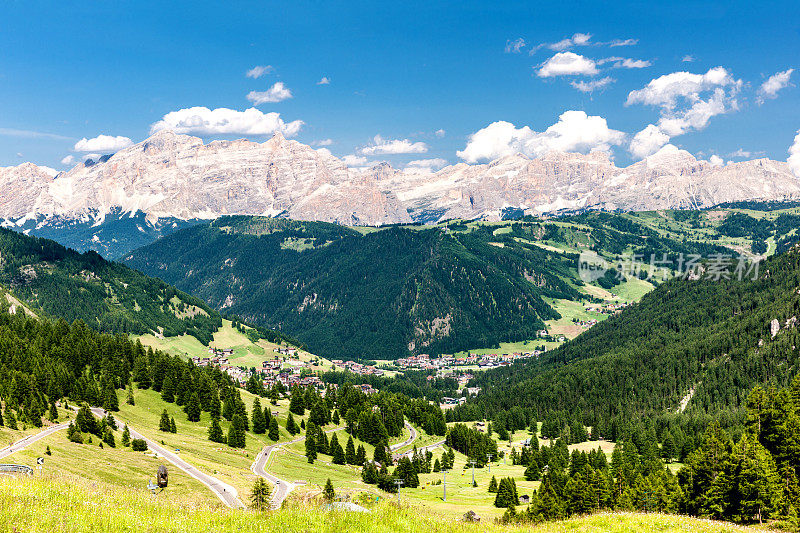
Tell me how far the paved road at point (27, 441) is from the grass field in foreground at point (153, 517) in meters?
44.4

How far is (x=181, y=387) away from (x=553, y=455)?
352 feet

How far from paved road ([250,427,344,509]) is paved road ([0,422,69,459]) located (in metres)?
34.1

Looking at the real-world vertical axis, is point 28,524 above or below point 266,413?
above

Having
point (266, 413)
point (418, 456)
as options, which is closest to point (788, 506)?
point (418, 456)

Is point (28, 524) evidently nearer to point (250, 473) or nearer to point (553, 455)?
point (250, 473)

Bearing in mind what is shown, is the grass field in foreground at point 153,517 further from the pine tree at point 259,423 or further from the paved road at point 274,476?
the pine tree at point 259,423

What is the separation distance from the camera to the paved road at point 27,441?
72.7 m

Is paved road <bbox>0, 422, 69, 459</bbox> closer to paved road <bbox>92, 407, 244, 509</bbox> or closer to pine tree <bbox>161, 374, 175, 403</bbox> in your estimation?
paved road <bbox>92, 407, 244, 509</bbox>

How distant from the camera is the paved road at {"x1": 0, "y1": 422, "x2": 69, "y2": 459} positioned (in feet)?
238

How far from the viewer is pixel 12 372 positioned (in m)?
118

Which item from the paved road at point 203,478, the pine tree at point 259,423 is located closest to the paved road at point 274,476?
the paved road at point 203,478

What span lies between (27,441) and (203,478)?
26202 millimetres

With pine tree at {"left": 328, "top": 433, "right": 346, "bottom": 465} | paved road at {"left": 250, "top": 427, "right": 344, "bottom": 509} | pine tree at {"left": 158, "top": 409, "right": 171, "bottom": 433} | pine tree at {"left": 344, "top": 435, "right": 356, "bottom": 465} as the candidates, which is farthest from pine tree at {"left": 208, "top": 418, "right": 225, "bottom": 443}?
pine tree at {"left": 344, "top": 435, "right": 356, "bottom": 465}

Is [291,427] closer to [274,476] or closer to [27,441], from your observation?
[274,476]
